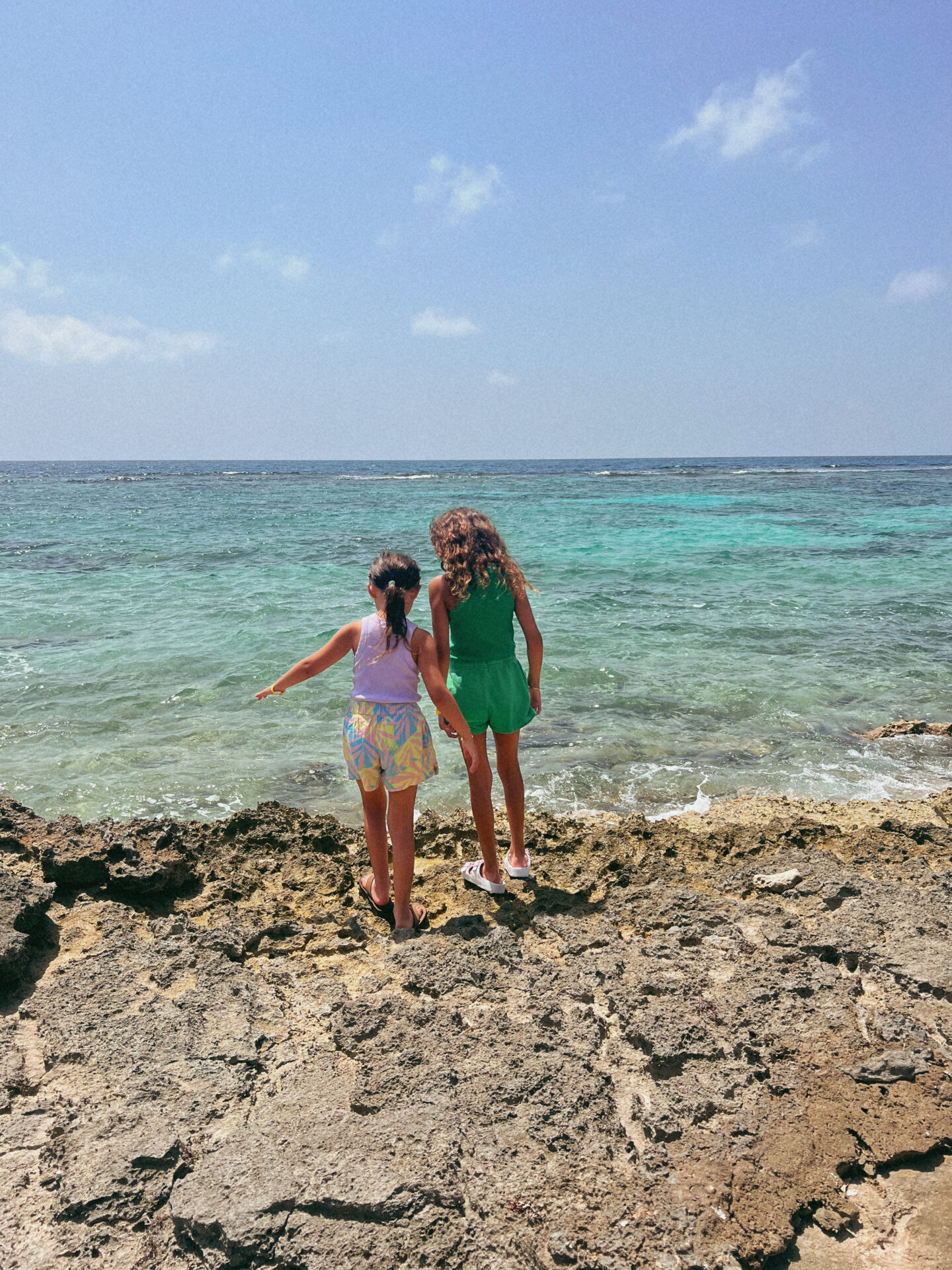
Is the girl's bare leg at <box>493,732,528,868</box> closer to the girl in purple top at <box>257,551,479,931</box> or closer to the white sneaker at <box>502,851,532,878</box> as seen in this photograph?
the white sneaker at <box>502,851,532,878</box>

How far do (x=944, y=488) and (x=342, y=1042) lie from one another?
5238 centimetres

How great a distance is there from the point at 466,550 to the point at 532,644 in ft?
2.11

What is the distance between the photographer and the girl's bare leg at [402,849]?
3.70 m

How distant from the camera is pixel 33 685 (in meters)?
8.16

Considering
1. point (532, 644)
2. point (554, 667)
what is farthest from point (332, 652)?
point (554, 667)

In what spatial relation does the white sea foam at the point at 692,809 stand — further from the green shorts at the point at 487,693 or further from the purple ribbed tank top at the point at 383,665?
the purple ribbed tank top at the point at 383,665

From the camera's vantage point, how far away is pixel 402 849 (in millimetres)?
3740

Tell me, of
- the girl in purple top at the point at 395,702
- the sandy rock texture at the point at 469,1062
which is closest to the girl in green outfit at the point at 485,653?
the girl in purple top at the point at 395,702

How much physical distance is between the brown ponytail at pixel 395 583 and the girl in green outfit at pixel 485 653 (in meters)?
0.20

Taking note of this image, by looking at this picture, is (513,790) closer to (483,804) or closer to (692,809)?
(483,804)

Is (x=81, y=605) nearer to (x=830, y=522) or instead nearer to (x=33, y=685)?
(x=33, y=685)

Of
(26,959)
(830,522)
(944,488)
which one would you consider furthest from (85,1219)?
(944,488)

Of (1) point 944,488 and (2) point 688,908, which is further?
(1) point 944,488

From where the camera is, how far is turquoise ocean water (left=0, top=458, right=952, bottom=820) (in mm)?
6027
